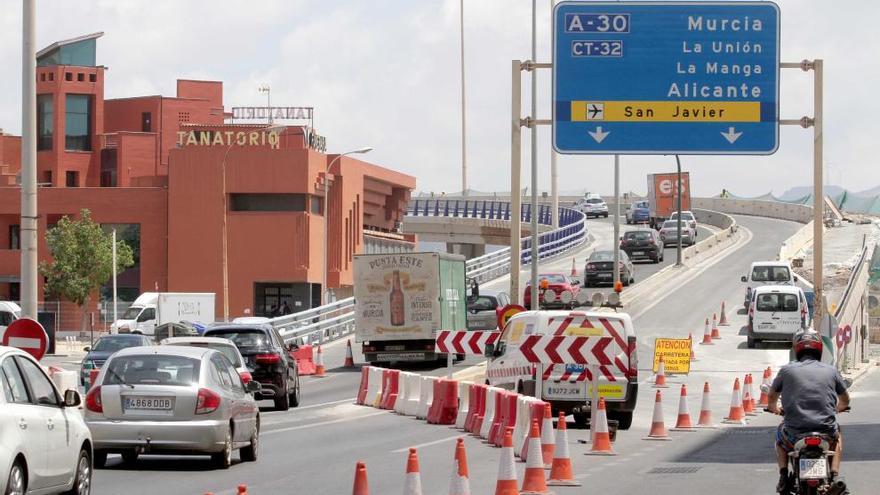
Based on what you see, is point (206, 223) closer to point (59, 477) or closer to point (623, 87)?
point (623, 87)

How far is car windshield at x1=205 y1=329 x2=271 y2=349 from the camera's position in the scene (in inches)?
1266

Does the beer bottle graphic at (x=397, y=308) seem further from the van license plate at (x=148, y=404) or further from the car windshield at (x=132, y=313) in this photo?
the van license plate at (x=148, y=404)

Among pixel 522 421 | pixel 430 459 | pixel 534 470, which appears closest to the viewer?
pixel 534 470

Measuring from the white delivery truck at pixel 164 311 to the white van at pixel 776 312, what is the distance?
21.9m

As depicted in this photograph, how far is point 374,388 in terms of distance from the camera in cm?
3397

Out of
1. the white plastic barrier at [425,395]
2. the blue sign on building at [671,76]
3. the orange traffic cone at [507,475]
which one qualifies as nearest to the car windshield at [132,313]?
the blue sign on building at [671,76]

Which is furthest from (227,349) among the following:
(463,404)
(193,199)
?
(193,199)

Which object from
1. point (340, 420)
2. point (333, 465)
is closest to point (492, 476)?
point (333, 465)

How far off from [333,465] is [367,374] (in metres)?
14.1

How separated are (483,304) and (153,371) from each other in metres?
34.3

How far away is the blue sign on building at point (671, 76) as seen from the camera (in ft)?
107

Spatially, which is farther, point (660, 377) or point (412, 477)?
point (660, 377)

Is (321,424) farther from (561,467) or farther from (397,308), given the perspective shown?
(397,308)

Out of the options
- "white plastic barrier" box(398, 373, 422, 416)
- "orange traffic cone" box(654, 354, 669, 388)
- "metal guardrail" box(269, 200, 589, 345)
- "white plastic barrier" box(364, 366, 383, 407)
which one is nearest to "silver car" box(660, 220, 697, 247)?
"metal guardrail" box(269, 200, 589, 345)
